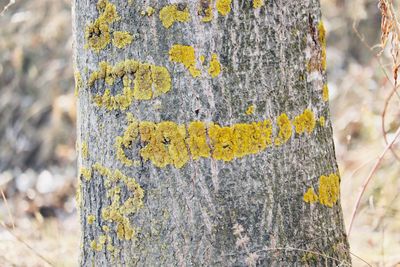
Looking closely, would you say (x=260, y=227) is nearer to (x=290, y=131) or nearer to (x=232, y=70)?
(x=290, y=131)

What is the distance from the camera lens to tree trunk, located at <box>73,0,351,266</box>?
5.04 ft

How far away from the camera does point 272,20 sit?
1.58 m

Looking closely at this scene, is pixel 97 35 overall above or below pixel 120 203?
above

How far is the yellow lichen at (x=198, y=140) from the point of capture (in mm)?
1535

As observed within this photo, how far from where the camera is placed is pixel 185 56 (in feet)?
5.02

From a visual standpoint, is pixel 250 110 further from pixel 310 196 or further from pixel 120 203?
pixel 120 203

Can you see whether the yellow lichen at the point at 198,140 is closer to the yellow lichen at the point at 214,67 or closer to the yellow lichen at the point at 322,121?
the yellow lichen at the point at 214,67

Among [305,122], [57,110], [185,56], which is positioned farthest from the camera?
[57,110]

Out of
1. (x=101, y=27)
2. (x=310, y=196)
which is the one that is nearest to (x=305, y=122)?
(x=310, y=196)

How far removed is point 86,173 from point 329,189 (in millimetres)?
611

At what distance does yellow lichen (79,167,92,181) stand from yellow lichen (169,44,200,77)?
0.36m

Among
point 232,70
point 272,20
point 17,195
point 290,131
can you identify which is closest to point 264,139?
point 290,131

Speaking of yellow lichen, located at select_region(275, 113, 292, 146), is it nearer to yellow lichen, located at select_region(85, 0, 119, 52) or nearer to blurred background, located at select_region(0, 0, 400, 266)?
yellow lichen, located at select_region(85, 0, 119, 52)

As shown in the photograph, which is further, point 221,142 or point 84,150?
point 84,150
